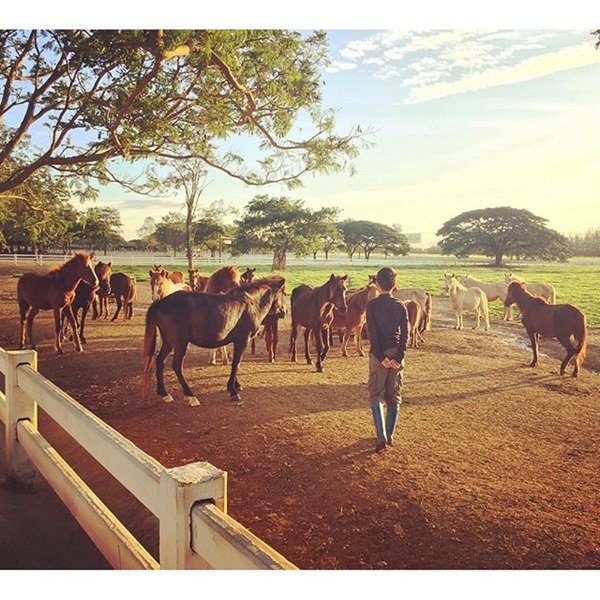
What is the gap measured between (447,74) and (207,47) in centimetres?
182

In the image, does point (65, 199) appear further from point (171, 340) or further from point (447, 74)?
point (447, 74)

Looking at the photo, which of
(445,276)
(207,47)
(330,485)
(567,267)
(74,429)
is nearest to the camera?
(74,429)

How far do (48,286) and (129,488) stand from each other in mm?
3467

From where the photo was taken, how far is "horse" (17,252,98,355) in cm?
458

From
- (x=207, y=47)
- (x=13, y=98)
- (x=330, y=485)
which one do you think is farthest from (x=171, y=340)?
(x=13, y=98)

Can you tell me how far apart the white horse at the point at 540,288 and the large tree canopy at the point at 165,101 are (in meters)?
1.78

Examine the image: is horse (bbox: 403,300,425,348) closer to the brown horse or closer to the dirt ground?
the dirt ground

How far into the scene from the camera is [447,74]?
3.32 meters

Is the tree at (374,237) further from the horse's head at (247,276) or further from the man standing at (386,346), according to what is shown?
the horse's head at (247,276)

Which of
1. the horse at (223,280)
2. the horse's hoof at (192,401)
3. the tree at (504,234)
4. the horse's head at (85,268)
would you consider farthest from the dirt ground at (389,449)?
the horse at (223,280)

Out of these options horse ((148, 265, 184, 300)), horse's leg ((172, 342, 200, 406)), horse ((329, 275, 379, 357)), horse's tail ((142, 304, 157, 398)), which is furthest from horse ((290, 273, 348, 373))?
horse's tail ((142, 304, 157, 398))

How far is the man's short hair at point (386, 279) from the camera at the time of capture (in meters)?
3.16

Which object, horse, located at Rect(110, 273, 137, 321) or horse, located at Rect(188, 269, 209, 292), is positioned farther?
horse, located at Rect(110, 273, 137, 321)

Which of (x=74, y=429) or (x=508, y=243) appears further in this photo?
(x=508, y=243)
